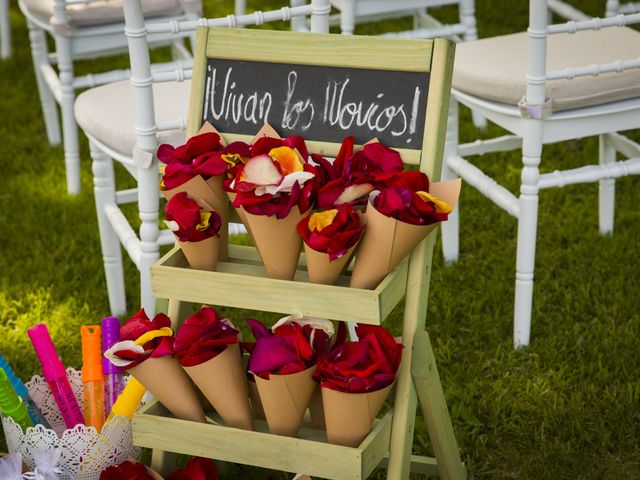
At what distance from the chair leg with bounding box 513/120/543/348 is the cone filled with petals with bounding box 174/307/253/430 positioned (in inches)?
33.7

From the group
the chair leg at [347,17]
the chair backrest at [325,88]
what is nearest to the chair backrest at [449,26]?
the chair leg at [347,17]

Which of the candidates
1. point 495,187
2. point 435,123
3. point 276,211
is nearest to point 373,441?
point 276,211

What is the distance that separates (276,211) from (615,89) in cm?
100

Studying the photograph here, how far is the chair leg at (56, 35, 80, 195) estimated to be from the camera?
2900 mm

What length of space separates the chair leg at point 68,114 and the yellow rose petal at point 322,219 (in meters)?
1.74

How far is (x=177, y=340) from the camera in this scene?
146cm

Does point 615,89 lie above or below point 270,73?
below

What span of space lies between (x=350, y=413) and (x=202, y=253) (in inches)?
12.4

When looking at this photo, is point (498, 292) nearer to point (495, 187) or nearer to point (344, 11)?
point (495, 187)

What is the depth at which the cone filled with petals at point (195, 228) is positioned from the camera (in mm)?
1428

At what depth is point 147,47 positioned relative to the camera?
178cm

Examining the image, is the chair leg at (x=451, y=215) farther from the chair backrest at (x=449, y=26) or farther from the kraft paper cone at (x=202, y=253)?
the kraft paper cone at (x=202, y=253)

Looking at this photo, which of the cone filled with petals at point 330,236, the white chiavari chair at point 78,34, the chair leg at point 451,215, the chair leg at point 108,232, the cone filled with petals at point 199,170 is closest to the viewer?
the cone filled with petals at point 330,236

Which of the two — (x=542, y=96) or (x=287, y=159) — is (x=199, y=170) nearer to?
(x=287, y=159)
